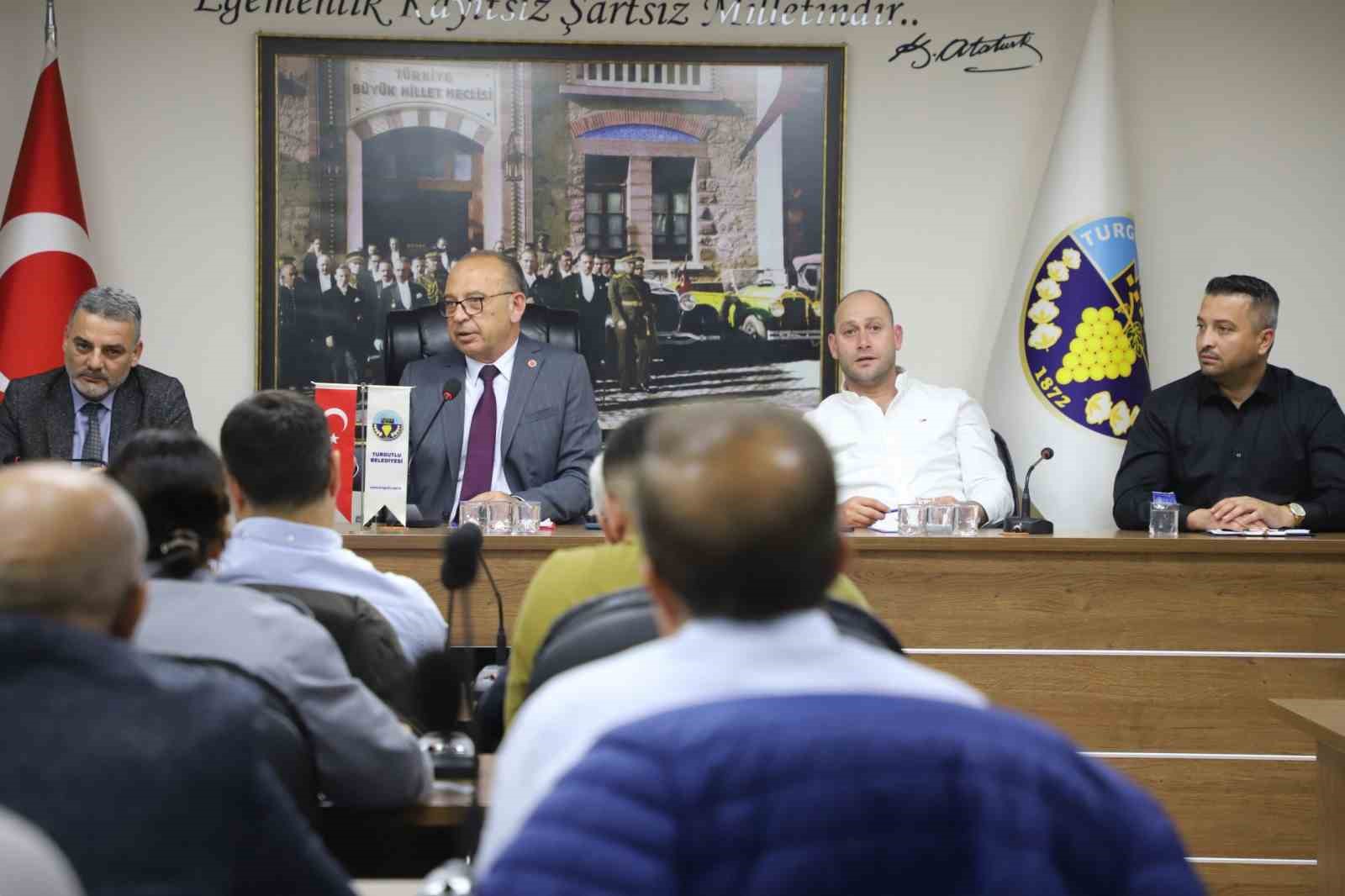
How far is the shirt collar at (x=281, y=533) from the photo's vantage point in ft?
7.07

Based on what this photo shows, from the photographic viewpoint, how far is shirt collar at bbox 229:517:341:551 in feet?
7.07

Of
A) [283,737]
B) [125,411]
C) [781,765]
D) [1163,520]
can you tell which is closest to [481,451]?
[125,411]

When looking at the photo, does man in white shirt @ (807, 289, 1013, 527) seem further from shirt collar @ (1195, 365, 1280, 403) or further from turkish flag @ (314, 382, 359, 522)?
turkish flag @ (314, 382, 359, 522)

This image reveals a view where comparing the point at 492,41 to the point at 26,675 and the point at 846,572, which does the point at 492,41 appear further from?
the point at 26,675

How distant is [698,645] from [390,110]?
470 centimetres

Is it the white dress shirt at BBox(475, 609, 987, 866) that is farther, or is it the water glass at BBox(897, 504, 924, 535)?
the water glass at BBox(897, 504, 924, 535)

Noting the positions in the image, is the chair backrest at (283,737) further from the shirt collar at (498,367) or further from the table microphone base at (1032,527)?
the shirt collar at (498,367)

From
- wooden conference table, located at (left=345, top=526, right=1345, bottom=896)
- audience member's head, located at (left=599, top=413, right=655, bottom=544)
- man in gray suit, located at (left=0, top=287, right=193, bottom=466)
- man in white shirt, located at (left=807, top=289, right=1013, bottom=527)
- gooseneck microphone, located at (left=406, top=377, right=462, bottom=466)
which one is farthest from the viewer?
man in white shirt, located at (left=807, top=289, right=1013, bottom=527)

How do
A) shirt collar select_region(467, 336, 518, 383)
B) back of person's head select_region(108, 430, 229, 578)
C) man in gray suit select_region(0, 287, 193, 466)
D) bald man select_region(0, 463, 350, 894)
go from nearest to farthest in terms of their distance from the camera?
bald man select_region(0, 463, 350, 894) → back of person's head select_region(108, 430, 229, 578) → man in gray suit select_region(0, 287, 193, 466) → shirt collar select_region(467, 336, 518, 383)

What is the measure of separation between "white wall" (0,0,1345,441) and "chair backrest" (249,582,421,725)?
353 cm

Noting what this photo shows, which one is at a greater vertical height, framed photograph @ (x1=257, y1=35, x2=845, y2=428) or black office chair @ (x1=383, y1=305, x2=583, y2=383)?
framed photograph @ (x1=257, y1=35, x2=845, y2=428)

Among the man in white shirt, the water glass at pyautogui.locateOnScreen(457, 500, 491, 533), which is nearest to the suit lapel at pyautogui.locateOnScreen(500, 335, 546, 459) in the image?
the water glass at pyautogui.locateOnScreen(457, 500, 491, 533)

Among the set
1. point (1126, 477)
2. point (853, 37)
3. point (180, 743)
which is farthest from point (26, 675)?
point (853, 37)
